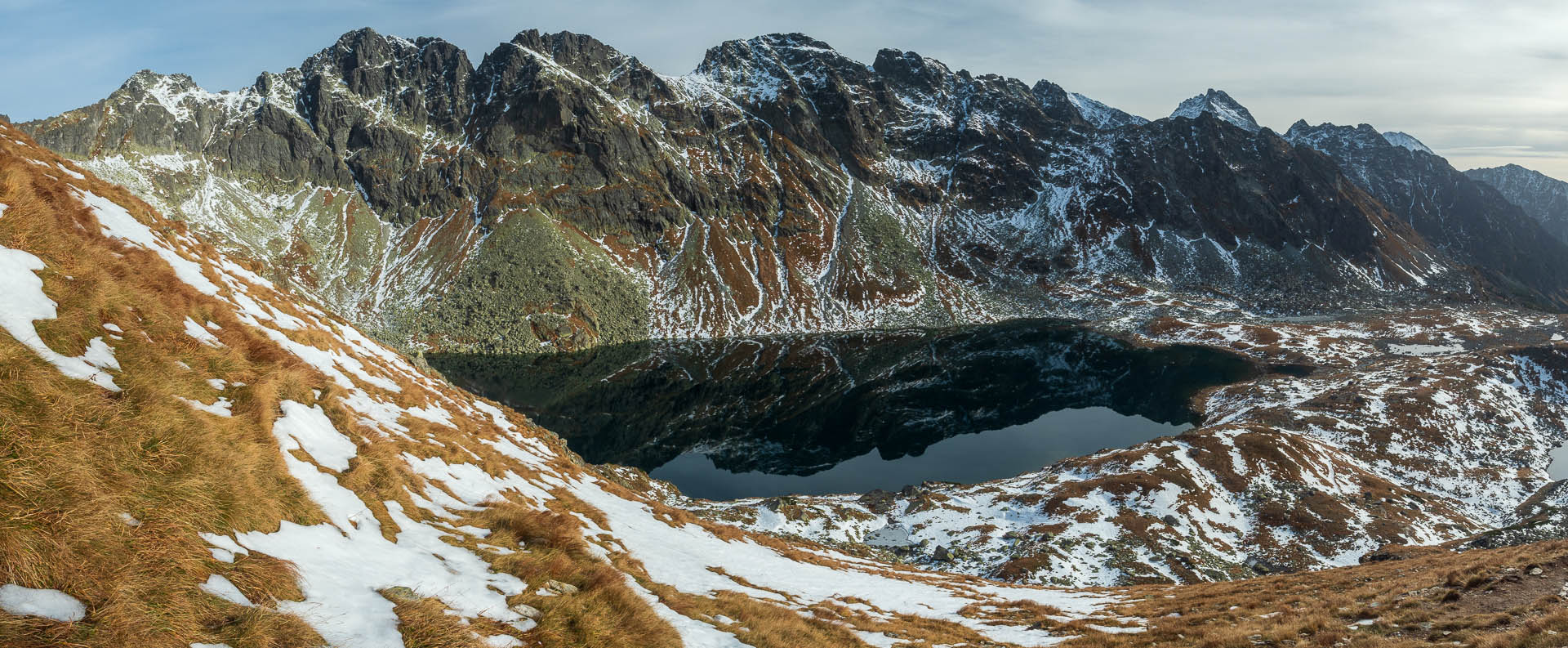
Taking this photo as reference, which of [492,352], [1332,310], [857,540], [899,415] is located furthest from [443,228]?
[1332,310]

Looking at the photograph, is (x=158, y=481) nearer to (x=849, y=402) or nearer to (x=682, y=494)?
(x=682, y=494)

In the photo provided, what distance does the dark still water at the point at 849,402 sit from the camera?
75812 millimetres

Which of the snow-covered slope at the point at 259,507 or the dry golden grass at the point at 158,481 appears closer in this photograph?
the dry golden grass at the point at 158,481

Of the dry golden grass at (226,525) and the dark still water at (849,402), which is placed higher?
the dry golden grass at (226,525)

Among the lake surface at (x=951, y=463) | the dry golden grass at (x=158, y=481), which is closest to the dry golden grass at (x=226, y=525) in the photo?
the dry golden grass at (x=158, y=481)

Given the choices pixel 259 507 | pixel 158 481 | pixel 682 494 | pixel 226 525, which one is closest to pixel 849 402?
pixel 682 494

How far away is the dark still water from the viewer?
249ft

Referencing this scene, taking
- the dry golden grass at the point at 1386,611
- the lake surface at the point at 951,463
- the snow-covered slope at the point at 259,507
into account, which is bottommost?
the lake surface at the point at 951,463

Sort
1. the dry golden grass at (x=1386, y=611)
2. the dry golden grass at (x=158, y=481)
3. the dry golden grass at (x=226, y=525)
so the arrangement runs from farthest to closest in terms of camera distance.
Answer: the dry golden grass at (x=1386, y=611) < the dry golden grass at (x=226, y=525) < the dry golden grass at (x=158, y=481)

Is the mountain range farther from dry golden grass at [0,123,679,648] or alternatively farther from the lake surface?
the lake surface

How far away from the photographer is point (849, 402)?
10125cm

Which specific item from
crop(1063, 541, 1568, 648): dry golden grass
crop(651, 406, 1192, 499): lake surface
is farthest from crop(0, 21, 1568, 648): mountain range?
crop(651, 406, 1192, 499): lake surface

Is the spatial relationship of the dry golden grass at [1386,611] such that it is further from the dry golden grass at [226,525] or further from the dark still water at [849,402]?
the dark still water at [849,402]

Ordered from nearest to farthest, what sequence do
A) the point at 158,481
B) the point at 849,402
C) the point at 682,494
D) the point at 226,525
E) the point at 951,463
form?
1. the point at 158,481
2. the point at 226,525
3. the point at 682,494
4. the point at 951,463
5. the point at 849,402
